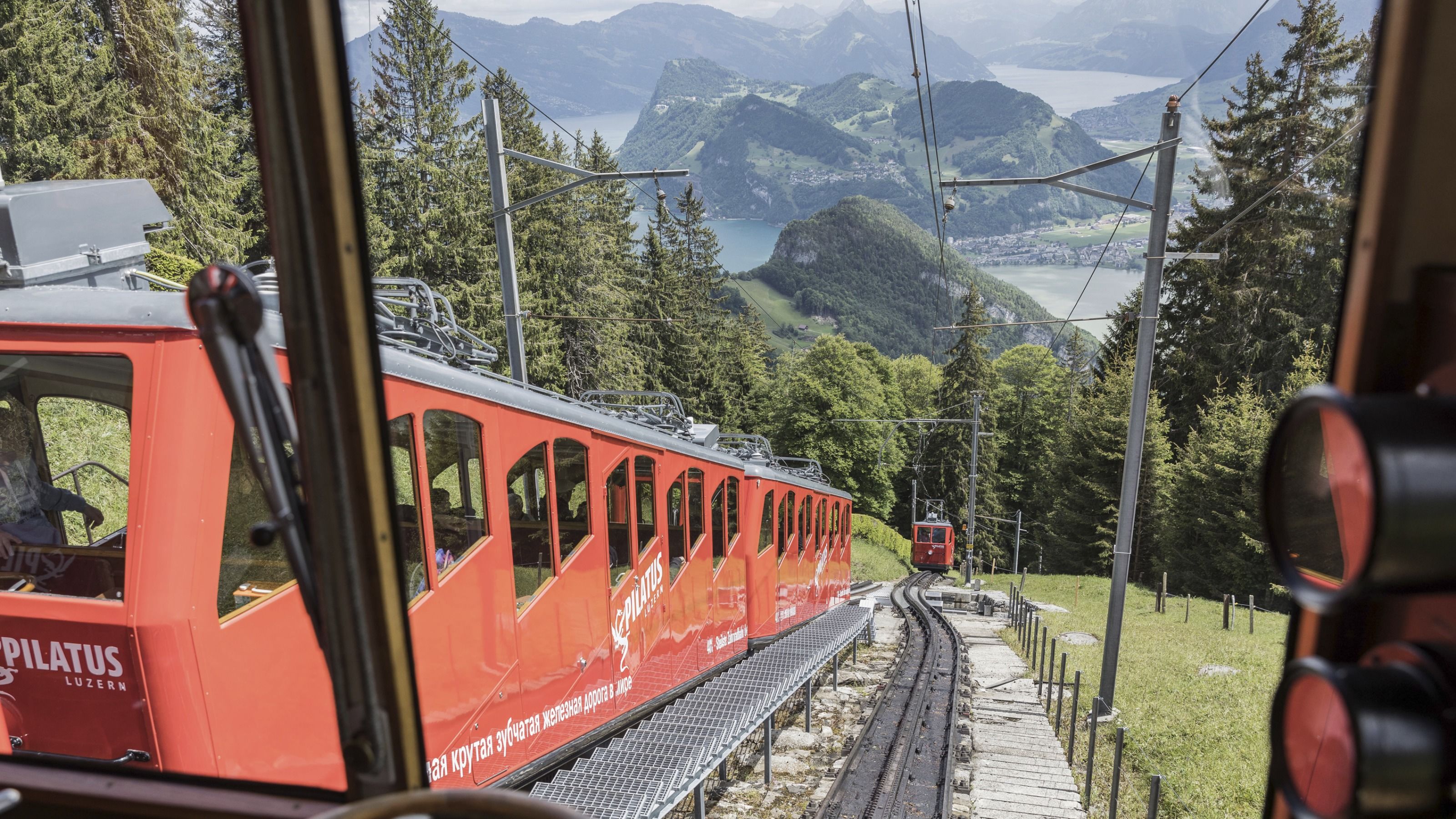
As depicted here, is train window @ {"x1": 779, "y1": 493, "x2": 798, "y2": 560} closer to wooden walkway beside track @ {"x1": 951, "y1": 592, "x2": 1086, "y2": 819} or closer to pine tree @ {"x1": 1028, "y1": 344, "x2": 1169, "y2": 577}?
wooden walkway beside track @ {"x1": 951, "y1": 592, "x2": 1086, "y2": 819}

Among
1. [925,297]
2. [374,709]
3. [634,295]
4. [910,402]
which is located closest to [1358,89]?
[374,709]

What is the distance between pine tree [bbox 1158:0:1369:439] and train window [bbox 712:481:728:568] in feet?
19.3

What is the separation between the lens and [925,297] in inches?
4860

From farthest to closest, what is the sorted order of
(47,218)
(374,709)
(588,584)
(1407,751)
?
1. (588,584)
2. (47,218)
3. (374,709)
4. (1407,751)

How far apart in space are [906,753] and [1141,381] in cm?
519

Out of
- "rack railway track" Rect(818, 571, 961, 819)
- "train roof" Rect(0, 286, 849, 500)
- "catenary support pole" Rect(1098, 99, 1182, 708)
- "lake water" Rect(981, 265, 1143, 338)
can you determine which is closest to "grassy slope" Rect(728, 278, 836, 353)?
"rack railway track" Rect(818, 571, 961, 819)

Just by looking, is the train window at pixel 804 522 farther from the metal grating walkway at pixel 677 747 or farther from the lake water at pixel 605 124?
the lake water at pixel 605 124

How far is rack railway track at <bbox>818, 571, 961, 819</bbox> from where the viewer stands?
7.79 m

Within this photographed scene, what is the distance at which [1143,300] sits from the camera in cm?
967

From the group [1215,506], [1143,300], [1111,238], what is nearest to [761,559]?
[1143,300]

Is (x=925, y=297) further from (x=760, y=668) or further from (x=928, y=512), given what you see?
(x=760, y=668)

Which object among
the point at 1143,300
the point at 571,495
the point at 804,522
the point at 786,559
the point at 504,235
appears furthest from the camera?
the point at 804,522

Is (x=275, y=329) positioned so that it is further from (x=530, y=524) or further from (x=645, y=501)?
(x=645, y=501)

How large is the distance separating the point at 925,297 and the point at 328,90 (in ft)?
415
